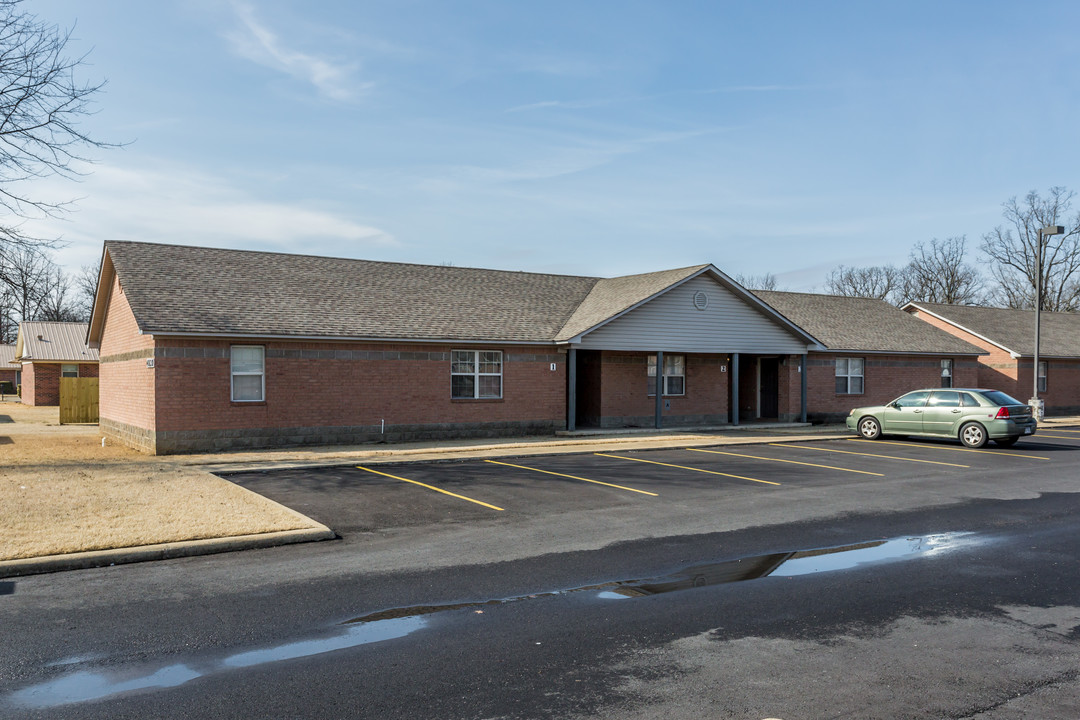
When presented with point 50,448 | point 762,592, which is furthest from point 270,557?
point 50,448

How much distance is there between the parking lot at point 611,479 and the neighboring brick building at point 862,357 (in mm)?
9057

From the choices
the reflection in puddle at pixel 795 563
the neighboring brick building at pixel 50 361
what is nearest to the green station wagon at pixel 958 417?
the reflection in puddle at pixel 795 563

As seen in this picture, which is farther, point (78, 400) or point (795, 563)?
point (78, 400)

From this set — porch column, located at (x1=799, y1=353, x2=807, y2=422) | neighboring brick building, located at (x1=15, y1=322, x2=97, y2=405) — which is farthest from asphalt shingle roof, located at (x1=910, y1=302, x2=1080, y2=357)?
neighboring brick building, located at (x1=15, y1=322, x2=97, y2=405)

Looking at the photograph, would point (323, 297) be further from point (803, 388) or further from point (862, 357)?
point (862, 357)

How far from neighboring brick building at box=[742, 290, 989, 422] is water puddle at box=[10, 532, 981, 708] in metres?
20.8

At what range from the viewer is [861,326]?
3353 centimetres

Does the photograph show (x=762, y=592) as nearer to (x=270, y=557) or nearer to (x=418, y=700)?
(x=418, y=700)

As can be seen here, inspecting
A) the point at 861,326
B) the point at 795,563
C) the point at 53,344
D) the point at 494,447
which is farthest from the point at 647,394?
the point at 53,344

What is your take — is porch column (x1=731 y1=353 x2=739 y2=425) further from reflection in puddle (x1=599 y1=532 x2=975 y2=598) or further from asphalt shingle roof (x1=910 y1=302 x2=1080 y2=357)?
reflection in puddle (x1=599 y1=532 x2=975 y2=598)

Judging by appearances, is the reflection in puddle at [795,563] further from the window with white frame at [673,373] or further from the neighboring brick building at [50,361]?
the neighboring brick building at [50,361]

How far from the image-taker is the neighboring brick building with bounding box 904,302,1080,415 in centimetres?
3675

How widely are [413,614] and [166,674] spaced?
200 centimetres

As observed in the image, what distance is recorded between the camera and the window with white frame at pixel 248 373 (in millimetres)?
20438
